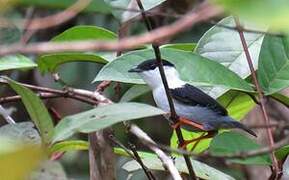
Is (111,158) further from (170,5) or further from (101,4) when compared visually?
(170,5)

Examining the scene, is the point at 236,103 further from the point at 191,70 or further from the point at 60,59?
the point at 60,59

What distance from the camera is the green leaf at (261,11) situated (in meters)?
0.47

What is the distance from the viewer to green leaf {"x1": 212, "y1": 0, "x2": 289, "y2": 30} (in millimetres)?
468

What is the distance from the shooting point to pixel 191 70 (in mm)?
1467

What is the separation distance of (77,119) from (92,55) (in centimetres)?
61

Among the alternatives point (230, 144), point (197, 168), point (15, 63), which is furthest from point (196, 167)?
point (15, 63)

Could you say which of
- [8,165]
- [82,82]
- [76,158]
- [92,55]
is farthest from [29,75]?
[8,165]

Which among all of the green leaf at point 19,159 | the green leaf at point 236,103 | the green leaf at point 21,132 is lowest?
the green leaf at point 19,159

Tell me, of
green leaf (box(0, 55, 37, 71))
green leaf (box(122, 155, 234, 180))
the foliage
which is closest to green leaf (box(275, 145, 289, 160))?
the foliage

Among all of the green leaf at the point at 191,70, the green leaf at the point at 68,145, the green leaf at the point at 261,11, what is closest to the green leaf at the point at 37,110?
the green leaf at the point at 68,145

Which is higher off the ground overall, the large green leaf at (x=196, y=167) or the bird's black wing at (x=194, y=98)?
the bird's black wing at (x=194, y=98)

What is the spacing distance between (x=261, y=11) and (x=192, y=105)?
5.06ft

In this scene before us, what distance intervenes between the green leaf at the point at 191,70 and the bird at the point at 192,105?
0.68ft

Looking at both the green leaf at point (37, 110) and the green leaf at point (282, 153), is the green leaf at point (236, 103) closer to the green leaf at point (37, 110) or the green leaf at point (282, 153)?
the green leaf at point (282, 153)
